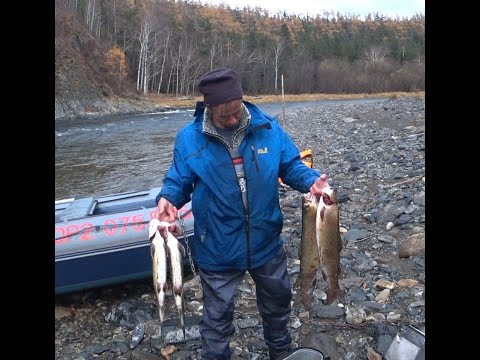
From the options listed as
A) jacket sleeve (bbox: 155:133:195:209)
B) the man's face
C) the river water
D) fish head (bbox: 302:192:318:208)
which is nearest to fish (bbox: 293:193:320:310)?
fish head (bbox: 302:192:318:208)

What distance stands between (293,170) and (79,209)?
3287mm

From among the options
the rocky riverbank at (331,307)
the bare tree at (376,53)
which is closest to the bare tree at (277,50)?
the bare tree at (376,53)

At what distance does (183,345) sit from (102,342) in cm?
81

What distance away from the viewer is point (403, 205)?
6.63m

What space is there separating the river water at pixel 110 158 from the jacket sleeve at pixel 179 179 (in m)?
8.85

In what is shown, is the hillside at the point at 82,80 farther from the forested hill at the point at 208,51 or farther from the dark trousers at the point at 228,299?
the dark trousers at the point at 228,299

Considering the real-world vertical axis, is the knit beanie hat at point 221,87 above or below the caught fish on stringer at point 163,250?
above

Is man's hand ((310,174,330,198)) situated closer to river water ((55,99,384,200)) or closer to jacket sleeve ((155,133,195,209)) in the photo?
jacket sleeve ((155,133,195,209))

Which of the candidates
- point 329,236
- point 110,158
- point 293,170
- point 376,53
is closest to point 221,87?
point 293,170

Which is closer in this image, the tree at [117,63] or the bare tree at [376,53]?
the tree at [117,63]

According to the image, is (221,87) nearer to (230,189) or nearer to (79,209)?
(230,189)

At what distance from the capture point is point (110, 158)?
55.1 ft

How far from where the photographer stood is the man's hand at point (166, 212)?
2.81m

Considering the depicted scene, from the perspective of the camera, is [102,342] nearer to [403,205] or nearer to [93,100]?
[403,205]
